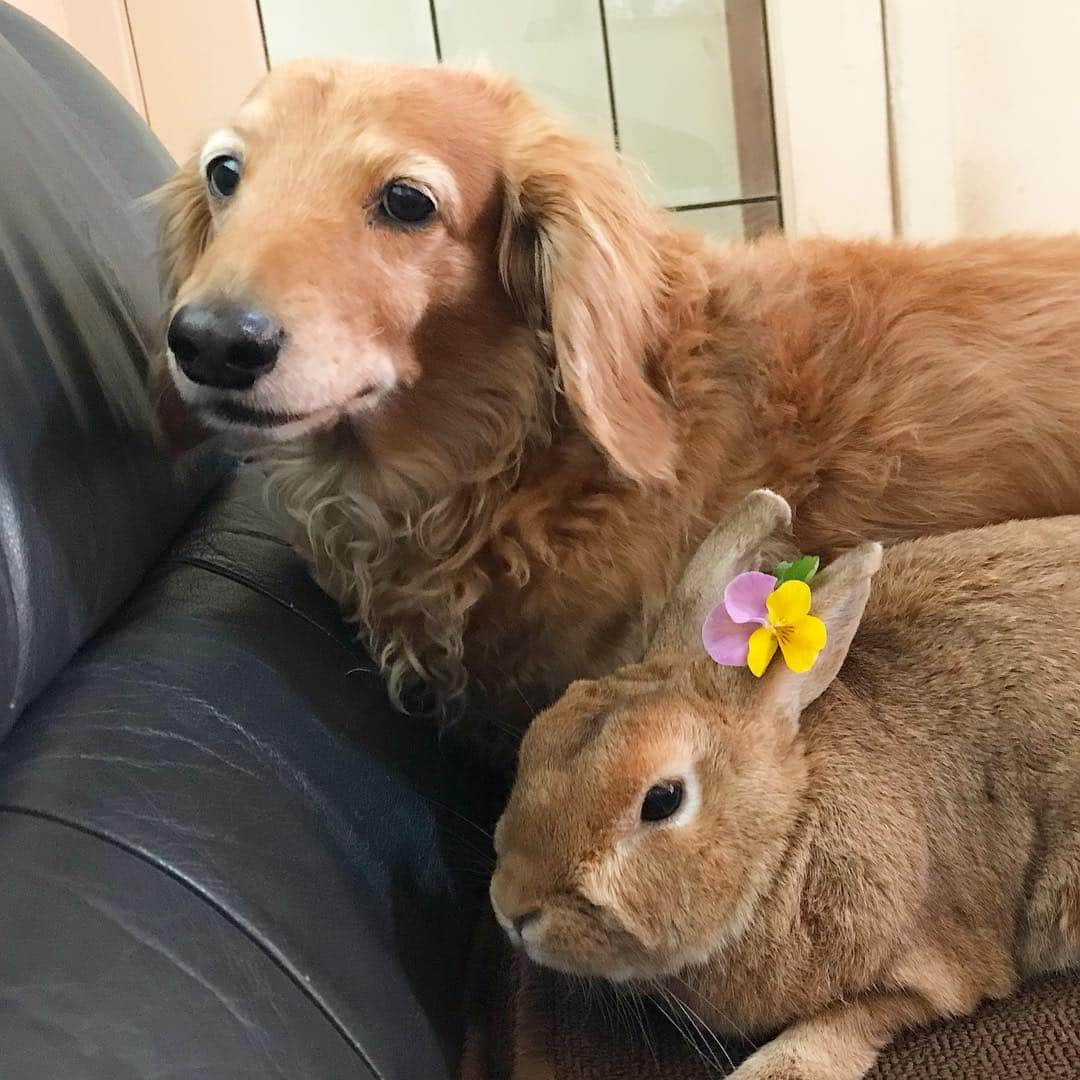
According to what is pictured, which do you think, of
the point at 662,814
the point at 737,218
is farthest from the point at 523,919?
the point at 737,218

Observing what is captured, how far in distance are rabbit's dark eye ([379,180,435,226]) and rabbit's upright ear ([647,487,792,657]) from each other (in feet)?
1.27

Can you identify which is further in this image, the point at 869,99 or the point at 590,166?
the point at 869,99

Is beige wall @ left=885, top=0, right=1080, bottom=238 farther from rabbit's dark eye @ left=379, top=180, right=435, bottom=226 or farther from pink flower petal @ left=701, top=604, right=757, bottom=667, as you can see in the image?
pink flower petal @ left=701, top=604, right=757, bottom=667

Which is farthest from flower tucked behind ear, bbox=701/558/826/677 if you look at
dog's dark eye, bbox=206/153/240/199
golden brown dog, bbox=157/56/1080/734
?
dog's dark eye, bbox=206/153/240/199

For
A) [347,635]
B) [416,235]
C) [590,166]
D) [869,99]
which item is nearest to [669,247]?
[590,166]

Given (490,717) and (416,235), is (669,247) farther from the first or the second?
(490,717)

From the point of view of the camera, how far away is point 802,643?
777mm

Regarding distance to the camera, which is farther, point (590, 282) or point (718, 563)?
point (590, 282)

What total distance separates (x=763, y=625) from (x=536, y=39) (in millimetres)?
1665

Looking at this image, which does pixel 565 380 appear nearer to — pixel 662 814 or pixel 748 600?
pixel 748 600

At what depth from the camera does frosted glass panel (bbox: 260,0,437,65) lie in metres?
2.04

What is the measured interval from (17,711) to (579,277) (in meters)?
0.58

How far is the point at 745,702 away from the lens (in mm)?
804

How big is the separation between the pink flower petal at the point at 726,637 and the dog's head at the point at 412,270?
0.70 feet
